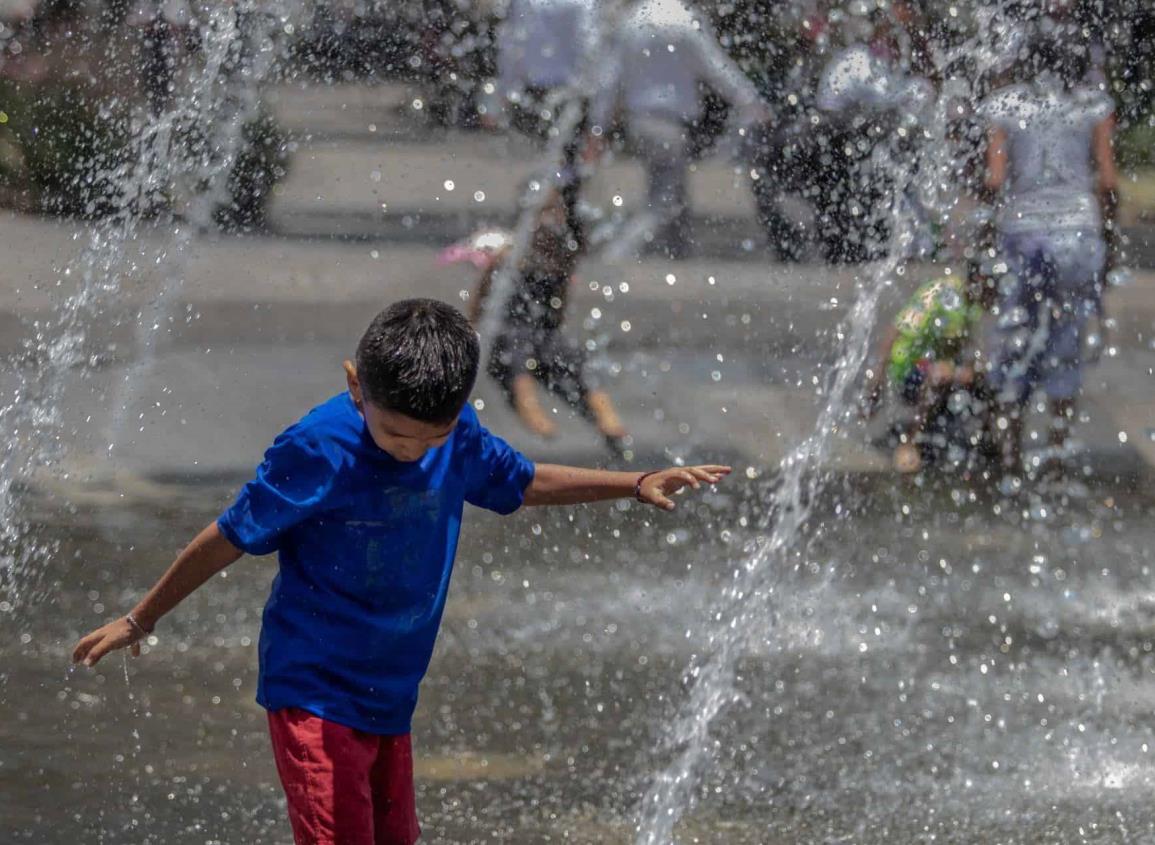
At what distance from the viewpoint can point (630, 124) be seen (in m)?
5.96

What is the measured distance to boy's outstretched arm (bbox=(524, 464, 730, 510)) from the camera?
2570 millimetres

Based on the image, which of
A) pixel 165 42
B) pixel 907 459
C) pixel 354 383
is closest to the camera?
pixel 354 383

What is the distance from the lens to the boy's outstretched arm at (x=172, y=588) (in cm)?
230

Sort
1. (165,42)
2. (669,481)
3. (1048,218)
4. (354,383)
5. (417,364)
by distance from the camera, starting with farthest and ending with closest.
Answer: (165,42) < (1048,218) < (669,481) < (354,383) < (417,364)

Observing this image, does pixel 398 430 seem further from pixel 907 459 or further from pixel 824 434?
pixel 824 434

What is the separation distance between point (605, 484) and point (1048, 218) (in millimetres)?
2898

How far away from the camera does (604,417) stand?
5.58m

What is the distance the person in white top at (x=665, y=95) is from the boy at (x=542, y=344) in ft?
1.59

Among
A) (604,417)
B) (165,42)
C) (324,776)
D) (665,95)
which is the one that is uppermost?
(324,776)

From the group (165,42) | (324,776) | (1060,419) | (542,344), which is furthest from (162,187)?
(324,776)

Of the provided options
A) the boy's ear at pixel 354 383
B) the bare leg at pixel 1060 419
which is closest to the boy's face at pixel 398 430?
the boy's ear at pixel 354 383

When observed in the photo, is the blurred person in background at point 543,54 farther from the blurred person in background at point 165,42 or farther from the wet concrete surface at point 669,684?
the wet concrete surface at point 669,684

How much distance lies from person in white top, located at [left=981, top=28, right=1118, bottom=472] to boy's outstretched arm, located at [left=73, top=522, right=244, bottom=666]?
337 centimetres

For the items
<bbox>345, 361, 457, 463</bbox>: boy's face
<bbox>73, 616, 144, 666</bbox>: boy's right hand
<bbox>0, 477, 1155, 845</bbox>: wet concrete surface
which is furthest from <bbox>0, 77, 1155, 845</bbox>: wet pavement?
<bbox>345, 361, 457, 463</bbox>: boy's face
